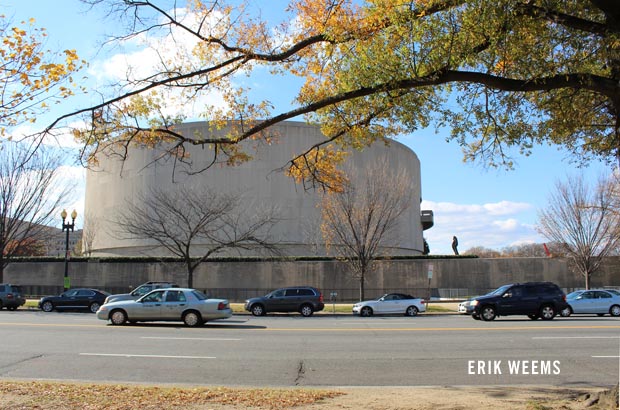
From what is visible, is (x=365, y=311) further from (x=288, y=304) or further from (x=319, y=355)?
(x=319, y=355)

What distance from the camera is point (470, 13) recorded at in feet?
25.2

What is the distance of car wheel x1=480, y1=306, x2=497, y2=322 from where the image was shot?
832 inches

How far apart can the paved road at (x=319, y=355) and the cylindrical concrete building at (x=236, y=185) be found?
99.7ft

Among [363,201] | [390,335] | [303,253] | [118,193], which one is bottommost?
[390,335]

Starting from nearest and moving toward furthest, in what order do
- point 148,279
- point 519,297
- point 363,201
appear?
point 519,297 < point 363,201 < point 148,279

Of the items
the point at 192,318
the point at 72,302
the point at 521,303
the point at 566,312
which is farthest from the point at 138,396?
the point at 72,302

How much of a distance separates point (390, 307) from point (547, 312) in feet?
24.6

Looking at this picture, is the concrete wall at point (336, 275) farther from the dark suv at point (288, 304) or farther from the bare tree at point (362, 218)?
the dark suv at point (288, 304)

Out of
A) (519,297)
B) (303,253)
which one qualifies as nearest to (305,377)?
(519,297)

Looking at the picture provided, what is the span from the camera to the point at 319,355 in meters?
11.7

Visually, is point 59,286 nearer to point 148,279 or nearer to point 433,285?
point 148,279

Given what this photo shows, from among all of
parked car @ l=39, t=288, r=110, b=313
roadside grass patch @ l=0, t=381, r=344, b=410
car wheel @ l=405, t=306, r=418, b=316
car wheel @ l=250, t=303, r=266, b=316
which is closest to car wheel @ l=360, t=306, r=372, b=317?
car wheel @ l=405, t=306, r=418, b=316

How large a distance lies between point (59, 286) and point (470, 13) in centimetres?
4028

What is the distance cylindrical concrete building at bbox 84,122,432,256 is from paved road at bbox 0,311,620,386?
3039 cm
